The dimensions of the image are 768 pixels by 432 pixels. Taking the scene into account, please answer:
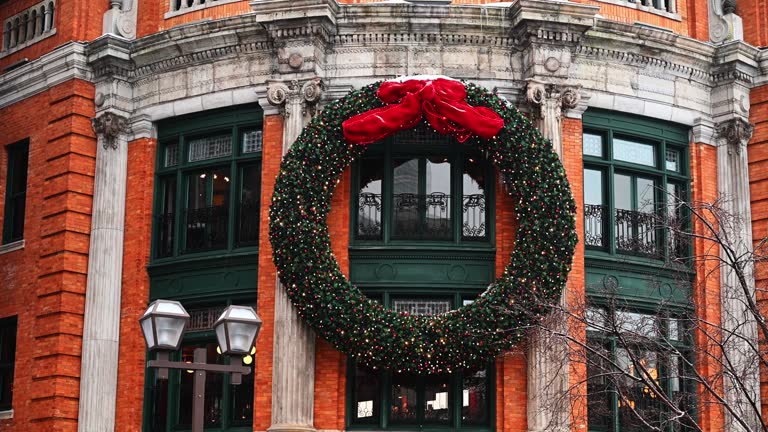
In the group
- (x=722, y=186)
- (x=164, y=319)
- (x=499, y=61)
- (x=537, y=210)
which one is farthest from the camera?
(x=722, y=186)

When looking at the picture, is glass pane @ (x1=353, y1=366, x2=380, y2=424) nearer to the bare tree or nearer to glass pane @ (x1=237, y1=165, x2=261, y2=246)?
the bare tree

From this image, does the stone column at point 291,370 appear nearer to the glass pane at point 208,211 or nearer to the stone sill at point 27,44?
the glass pane at point 208,211

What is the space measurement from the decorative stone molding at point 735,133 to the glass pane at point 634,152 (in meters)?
1.65

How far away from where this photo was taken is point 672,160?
86.8ft

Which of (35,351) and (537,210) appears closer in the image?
(537,210)

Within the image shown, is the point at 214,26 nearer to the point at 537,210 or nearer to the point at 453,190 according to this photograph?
the point at 453,190

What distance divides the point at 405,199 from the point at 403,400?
13.2ft

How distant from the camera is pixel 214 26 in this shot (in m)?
25.3

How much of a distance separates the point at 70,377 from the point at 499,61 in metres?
11.2

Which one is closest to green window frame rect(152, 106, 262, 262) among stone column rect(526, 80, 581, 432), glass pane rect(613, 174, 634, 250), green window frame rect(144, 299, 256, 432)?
green window frame rect(144, 299, 256, 432)

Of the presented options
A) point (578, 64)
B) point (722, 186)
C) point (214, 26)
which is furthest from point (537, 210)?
point (214, 26)

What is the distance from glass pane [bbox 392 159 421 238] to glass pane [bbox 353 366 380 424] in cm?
282

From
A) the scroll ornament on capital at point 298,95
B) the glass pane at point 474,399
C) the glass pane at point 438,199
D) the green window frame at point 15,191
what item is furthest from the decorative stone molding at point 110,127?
the glass pane at point 474,399

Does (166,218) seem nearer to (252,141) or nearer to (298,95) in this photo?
(252,141)
